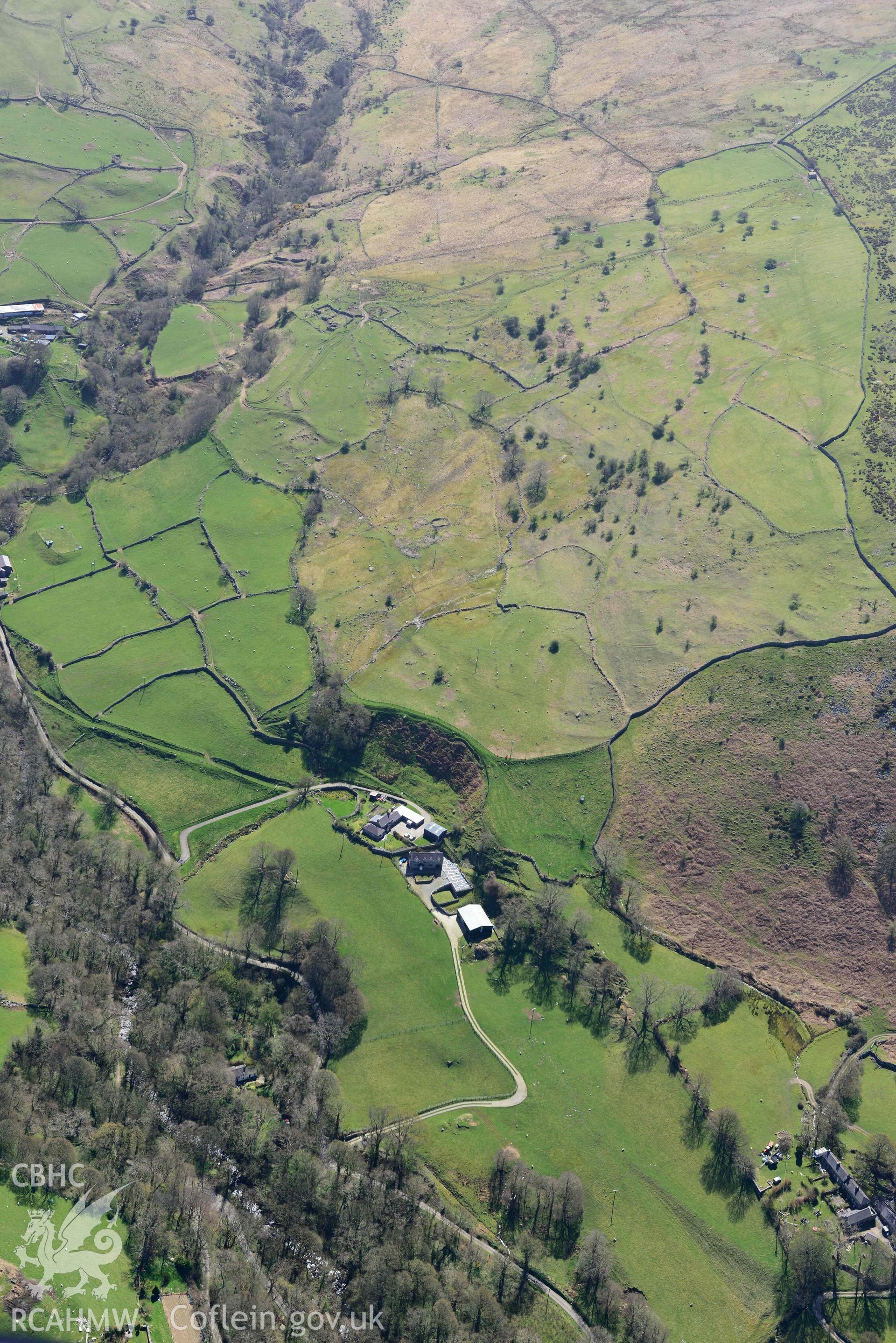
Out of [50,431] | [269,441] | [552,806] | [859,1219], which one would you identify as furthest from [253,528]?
[859,1219]

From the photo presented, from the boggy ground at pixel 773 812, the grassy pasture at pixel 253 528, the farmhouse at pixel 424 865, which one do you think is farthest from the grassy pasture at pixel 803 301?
the farmhouse at pixel 424 865

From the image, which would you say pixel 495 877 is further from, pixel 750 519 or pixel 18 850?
pixel 750 519

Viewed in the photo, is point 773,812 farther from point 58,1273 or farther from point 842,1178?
point 58,1273

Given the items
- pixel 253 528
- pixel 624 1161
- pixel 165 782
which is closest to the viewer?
pixel 624 1161

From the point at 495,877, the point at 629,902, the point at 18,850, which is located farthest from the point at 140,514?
the point at 629,902

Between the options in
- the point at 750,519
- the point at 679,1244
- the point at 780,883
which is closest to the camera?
the point at 679,1244

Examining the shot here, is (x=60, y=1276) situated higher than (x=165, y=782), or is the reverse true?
(x=165, y=782)

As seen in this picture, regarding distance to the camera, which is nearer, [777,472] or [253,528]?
[777,472]

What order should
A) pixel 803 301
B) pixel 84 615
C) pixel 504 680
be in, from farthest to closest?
pixel 803 301
pixel 84 615
pixel 504 680
